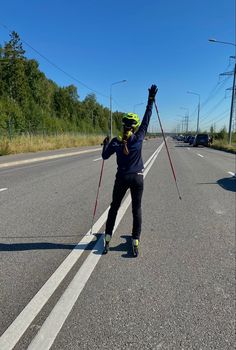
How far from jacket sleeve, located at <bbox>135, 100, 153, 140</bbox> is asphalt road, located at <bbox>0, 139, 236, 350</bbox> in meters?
1.61

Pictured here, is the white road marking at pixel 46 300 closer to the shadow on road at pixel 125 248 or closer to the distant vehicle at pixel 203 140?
the shadow on road at pixel 125 248

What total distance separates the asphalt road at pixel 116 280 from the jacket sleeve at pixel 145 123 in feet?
5.29

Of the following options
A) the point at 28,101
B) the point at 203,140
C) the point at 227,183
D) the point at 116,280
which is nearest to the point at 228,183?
the point at 227,183

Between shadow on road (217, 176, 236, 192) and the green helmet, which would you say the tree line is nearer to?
shadow on road (217, 176, 236, 192)

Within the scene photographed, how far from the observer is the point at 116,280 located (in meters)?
4.10

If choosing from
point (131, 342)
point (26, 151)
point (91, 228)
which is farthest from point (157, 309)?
point (26, 151)

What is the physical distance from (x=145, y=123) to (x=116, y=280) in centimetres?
211

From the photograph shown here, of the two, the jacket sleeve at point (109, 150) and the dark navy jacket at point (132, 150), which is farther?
the jacket sleeve at point (109, 150)

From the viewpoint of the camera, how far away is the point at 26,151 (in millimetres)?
29797

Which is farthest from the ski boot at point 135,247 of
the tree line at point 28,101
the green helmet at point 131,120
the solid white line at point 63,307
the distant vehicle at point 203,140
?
the distant vehicle at point 203,140

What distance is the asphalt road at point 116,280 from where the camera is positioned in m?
3.04

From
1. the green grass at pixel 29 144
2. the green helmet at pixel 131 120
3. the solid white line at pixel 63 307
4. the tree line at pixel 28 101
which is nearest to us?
the solid white line at pixel 63 307

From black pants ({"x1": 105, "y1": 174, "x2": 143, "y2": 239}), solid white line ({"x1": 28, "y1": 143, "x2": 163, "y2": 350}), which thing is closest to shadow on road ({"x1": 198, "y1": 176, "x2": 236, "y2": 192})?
black pants ({"x1": 105, "y1": 174, "x2": 143, "y2": 239})

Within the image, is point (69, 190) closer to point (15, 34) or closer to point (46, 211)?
point (46, 211)
